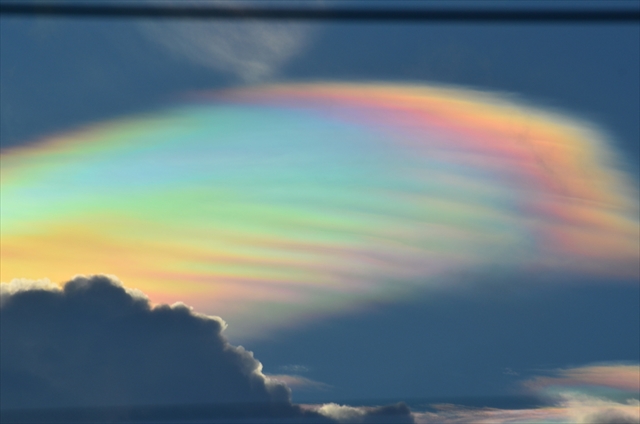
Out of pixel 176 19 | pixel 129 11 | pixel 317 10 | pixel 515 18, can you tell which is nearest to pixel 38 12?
pixel 129 11

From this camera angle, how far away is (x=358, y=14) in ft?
18.9

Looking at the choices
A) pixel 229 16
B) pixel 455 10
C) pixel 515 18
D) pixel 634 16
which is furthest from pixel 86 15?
pixel 634 16

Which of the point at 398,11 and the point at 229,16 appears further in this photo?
the point at 229,16

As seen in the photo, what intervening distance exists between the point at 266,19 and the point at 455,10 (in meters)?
1.67

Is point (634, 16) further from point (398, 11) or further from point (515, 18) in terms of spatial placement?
point (398, 11)

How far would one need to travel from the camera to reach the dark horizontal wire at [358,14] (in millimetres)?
5750

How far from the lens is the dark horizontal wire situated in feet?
18.9

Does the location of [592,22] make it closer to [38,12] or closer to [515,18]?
[515,18]

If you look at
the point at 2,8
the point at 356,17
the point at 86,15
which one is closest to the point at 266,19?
the point at 356,17

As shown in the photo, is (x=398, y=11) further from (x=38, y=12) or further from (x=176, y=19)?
(x=38, y=12)

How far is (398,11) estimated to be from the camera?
5.73m

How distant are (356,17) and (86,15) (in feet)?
7.83

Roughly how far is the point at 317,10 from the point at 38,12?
99.2 inches

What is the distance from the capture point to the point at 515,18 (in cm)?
577
